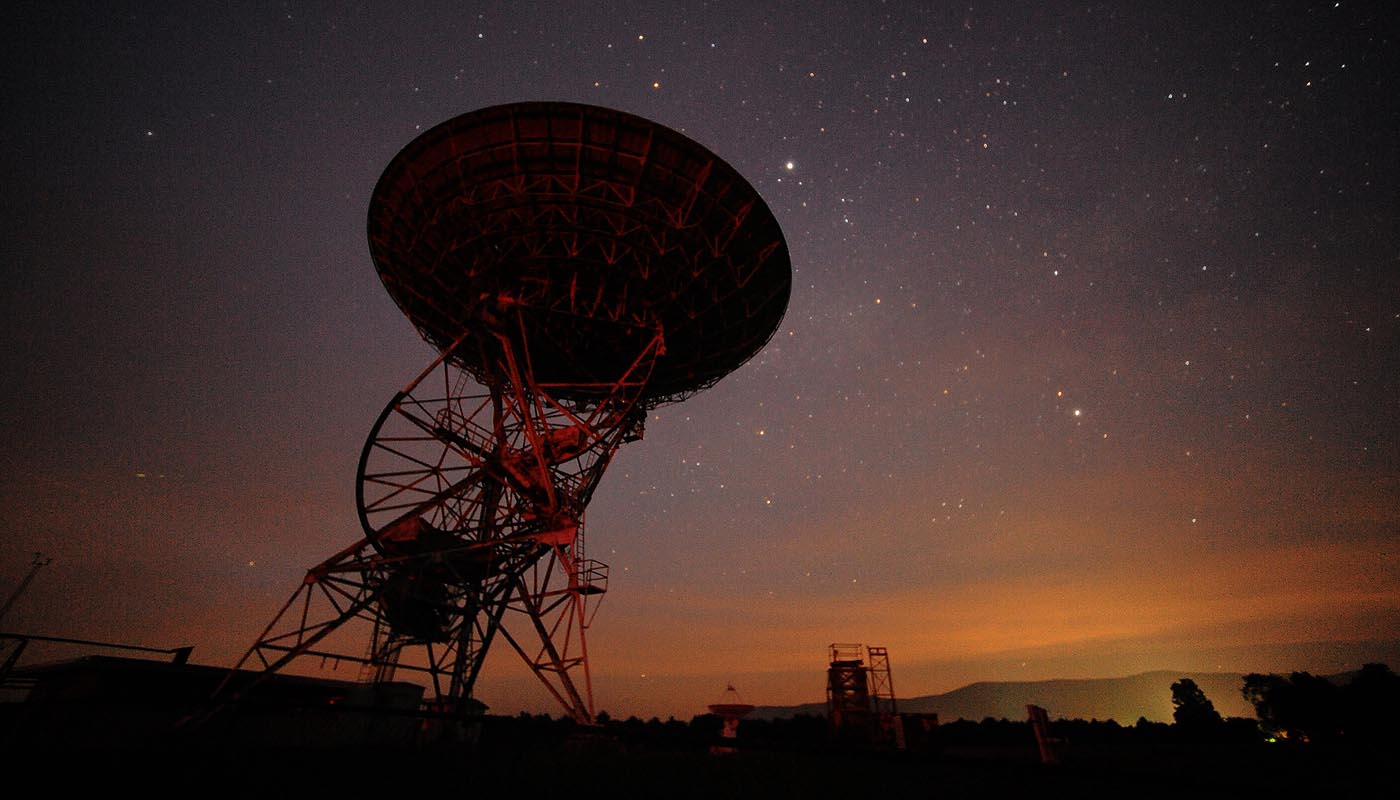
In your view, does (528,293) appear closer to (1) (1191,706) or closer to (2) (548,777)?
(2) (548,777)

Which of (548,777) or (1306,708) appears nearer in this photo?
(548,777)

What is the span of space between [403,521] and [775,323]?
11.2 metres

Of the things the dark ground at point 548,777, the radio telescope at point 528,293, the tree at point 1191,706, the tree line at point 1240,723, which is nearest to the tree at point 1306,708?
the tree line at point 1240,723

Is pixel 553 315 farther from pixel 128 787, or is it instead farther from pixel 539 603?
pixel 128 787

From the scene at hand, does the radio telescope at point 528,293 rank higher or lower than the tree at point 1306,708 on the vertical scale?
higher

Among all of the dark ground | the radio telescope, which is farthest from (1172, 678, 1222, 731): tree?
the radio telescope

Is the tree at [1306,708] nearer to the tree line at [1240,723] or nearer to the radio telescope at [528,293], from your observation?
the tree line at [1240,723]

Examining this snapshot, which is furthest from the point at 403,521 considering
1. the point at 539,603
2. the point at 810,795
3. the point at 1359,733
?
the point at 1359,733

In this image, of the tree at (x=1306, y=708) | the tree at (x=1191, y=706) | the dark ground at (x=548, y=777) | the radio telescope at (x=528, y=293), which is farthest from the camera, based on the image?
the tree at (x=1306, y=708)

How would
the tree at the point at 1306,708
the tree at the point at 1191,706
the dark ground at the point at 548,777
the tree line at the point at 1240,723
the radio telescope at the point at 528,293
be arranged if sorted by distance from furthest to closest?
the tree at the point at 1306,708 → the tree at the point at 1191,706 → the tree line at the point at 1240,723 → the radio telescope at the point at 528,293 → the dark ground at the point at 548,777

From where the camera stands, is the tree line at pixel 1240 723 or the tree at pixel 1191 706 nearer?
the tree line at pixel 1240 723

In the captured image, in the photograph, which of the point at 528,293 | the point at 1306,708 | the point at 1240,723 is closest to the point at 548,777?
the point at 528,293

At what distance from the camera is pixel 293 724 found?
1752 cm

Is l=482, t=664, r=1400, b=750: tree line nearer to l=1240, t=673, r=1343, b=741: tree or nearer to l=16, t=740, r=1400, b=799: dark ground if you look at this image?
l=1240, t=673, r=1343, b=741: tree
